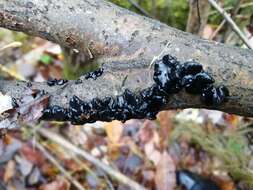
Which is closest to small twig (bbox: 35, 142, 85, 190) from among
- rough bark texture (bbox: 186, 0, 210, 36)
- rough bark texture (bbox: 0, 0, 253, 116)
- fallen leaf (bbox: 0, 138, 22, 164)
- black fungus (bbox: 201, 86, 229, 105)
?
fallen leaf (bbox: 0, 138, 22, 164)

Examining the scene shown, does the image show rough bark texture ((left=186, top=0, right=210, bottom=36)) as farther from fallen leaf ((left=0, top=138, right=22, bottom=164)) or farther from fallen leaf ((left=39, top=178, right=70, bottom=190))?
fallen leaf ((left=0, top=138, right=22, bottom=164))

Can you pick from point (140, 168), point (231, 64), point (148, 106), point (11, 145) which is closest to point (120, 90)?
point (148, 106)

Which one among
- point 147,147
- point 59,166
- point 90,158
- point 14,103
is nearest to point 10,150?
point 59,166

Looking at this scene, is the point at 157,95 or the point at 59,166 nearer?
the point at 157,95

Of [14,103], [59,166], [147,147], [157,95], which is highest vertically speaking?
[157,95]

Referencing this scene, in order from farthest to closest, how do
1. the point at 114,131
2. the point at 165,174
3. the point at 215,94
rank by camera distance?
the point at 114,131 < the point at 165,174 < the point at 215,94

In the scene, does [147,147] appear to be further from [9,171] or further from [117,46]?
[117,46]
